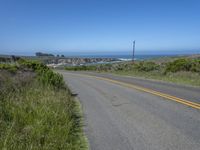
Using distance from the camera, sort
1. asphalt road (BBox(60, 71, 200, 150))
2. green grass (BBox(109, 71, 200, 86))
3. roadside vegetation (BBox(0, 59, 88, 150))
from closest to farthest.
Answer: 1. roadside vegetation (BBox(0, 59, 88, 150))
2. asphalt road (BBox(60, 71, 200, 150))
3. green grass (BBox(109, 71, 200, 86))

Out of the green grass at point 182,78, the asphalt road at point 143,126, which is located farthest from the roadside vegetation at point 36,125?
the green grass at point 182,78

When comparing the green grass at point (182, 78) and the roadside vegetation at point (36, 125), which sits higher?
the roadside vegetation at point (36, 125)

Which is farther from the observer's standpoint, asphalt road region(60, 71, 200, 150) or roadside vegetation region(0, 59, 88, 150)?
asphalt road region(60, 71, 200, 150)

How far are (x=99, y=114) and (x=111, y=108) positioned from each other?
3.40 ft

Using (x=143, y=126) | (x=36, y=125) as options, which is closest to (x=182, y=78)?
(x=143, y=126)

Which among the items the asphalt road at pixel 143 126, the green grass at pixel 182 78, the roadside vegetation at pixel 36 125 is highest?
the roadside vegetation at pixel 36 125

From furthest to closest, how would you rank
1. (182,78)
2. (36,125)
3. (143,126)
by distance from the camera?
(182,78), (143,126), (36,125)

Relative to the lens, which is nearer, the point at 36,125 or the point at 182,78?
the point at 36,125

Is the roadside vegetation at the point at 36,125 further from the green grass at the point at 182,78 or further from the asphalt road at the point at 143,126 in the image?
the green grass at the point at 182,78

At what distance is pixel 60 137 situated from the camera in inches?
215

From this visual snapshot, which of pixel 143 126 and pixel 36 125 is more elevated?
pixel 36 125

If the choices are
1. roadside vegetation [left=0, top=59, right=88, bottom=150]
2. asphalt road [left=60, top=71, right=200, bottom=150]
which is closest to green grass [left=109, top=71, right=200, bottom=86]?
asphalt road [left=60, top=71, right=200, bottom=150]

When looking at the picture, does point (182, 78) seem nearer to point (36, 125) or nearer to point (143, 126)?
point (143, 126)

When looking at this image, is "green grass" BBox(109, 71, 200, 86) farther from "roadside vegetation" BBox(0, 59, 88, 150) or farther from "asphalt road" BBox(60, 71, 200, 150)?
"roadside vegetation" BBox(0, 59, 88, 150)
